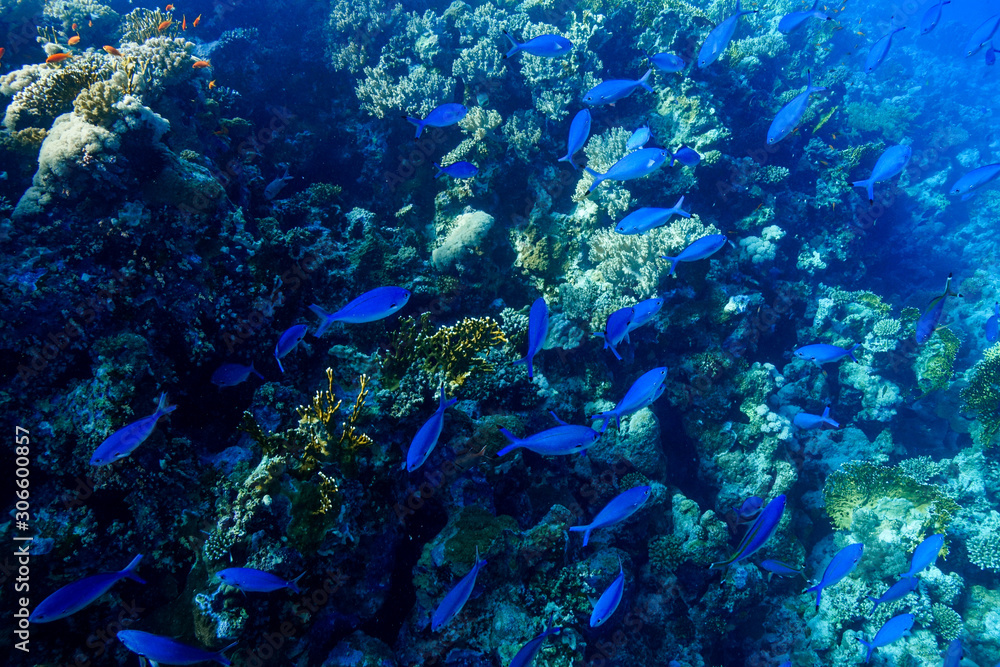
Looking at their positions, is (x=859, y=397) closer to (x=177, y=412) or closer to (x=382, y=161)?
(x=382, y=161)

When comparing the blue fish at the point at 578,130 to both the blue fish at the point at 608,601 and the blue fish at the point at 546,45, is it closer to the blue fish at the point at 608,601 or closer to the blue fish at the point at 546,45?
the blue fish at the point at 546,45

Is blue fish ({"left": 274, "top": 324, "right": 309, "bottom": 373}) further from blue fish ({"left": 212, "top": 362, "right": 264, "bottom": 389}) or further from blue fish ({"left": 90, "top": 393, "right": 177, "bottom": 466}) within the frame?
blue fish ({"left": 90, "top": 393, "right": 177, "bottom": 466})

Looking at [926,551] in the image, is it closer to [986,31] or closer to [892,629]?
→ [892,629]

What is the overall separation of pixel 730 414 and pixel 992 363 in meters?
4.72

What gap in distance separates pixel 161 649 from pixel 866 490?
8692 millimetres

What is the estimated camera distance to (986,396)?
6.83 m

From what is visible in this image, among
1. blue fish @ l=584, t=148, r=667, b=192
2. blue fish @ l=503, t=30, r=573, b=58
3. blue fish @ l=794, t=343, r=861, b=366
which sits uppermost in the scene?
blue fish @ l=503, t=30, r=573, b=58

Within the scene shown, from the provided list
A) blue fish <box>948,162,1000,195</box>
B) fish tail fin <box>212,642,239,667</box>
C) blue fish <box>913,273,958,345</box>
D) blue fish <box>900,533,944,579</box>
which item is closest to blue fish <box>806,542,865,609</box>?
blue fish <box>900,533,944,579</box>

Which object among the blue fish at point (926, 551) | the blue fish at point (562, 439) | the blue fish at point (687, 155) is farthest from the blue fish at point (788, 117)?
the blue fish at point (926, 551)

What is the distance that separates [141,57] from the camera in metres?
5.85

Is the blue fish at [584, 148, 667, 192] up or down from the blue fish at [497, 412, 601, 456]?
up

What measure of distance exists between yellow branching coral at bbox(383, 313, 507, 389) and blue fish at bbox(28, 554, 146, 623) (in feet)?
7.97

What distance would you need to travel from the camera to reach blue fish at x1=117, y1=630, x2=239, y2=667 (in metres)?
2.39

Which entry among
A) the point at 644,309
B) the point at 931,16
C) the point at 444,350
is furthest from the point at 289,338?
the point at 931,16
